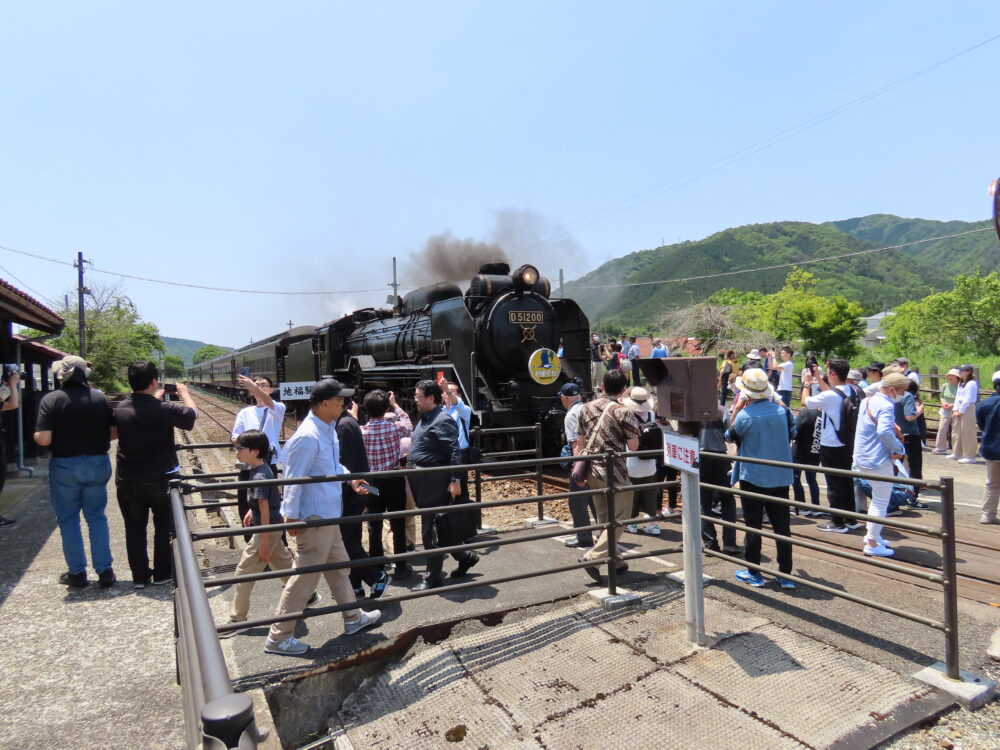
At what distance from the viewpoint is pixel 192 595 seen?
1641mm

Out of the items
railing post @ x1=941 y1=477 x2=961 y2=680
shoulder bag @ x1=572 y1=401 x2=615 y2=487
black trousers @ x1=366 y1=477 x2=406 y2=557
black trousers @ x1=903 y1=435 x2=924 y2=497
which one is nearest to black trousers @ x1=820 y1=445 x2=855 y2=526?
black trousers @ x1=903 y1=435 x2=924 y2=497

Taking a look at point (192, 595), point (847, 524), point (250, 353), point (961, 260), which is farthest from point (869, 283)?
point (192, 595)

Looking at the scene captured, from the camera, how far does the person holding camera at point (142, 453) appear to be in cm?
477

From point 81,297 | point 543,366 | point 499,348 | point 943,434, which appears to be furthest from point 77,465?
point 81,297

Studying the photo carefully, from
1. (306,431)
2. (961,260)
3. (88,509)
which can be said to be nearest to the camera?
(306,431)

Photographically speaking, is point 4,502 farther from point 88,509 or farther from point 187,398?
point 187,398

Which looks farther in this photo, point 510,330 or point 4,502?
point 510,330

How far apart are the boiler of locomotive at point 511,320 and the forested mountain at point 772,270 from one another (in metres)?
78.5

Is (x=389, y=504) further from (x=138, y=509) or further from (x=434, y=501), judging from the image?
(x=138, y=509)

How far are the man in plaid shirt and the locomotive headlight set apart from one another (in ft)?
19.8

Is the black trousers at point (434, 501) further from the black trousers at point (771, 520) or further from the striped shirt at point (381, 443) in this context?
the black trousers at point (771, 520)

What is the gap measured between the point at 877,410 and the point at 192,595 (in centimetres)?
574

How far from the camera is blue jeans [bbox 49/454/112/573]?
15.7 feet

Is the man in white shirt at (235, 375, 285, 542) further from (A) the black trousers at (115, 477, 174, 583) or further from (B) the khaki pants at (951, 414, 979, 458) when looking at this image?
(B) the khaki pants at (951, 414, 979, 458)
